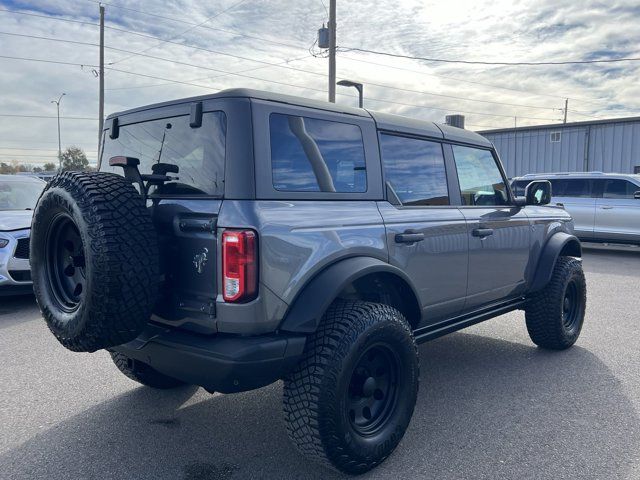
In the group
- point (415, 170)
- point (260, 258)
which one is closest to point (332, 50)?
point (415, 170)

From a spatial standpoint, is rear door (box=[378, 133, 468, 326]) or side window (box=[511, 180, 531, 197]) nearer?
rear door (box=[378, 133, 468, 326])

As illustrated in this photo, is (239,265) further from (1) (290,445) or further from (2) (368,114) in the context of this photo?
(2) (368,114)

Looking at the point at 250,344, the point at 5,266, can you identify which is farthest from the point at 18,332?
the point at 250,344

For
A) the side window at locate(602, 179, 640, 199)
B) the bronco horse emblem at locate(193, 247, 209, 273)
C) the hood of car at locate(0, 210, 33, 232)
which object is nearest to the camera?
the bronco horse emblem at locate(193, 247, 209, 273)

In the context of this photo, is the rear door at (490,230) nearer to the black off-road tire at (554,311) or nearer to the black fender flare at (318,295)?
the black off-road tire at (554,311)

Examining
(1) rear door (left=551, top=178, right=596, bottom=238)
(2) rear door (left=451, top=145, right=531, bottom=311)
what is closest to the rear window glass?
(2) rear door (left=451, top=145, right=531, bottom=311)

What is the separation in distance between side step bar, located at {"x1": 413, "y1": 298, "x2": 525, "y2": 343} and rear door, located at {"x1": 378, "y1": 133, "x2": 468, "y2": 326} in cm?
6

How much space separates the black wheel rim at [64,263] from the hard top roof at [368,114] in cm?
88

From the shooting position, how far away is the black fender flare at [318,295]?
2.70m

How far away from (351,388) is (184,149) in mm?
1575

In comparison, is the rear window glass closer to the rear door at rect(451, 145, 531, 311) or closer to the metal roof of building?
the rear door at rect(451, 145, 531, 311)

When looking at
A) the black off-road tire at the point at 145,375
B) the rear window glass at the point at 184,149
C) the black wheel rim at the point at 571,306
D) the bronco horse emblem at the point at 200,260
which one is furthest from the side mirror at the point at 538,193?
the black off-road tire at the point at 145,375

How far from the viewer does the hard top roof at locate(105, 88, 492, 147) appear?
2.80 m

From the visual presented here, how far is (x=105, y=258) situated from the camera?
8.18 ft
